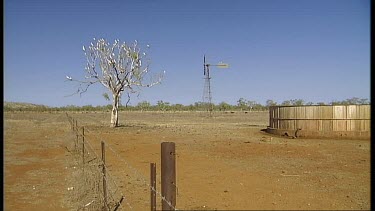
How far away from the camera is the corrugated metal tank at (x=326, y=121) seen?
59.7 feet

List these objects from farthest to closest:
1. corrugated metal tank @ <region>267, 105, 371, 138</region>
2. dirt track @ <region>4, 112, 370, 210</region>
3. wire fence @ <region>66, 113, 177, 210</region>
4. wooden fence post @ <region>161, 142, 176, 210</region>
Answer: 1. corrugated metal tank @ <region>267, 105, 371, 138</region>
2. wire fence @ <region>66, 113, 177, 210</region>
3. dirt track @ <region>4, 112, 370, 210</region>
4. wooden fence post @ <region>161, 142, 176, 210</region>

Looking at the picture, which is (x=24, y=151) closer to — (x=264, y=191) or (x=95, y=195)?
(x=95, y=195)

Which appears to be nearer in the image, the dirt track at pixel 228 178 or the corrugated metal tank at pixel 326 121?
the dirt track at pixel 228 178

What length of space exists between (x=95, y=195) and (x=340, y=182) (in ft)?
16.8

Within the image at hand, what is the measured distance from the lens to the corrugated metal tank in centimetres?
1819

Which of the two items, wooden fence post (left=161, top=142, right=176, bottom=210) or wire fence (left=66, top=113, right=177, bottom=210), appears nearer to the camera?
wooden fence post (left=161, top=142, right=176, bottom=210)

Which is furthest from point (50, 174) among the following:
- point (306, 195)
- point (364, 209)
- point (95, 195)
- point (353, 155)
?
→ point (353, 155)

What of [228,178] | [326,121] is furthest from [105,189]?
[326,121]

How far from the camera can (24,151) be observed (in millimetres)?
15086

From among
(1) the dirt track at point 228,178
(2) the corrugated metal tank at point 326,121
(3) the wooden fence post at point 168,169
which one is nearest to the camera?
(3) the wooden fence post at point 168,169

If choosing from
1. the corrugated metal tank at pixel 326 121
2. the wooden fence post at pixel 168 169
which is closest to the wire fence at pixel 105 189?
the wooden fence post at pixel 168 169

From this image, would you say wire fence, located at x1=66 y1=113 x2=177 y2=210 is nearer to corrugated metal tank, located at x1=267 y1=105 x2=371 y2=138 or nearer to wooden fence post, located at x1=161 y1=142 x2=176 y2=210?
wooden fence post, located at x1=161 y1=142 x2=176 y2=210

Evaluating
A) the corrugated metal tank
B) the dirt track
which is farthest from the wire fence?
the corrugated metal tank

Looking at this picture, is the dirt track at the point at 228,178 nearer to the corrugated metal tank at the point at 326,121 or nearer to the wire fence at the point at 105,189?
the wire fence at the point at 105,189
